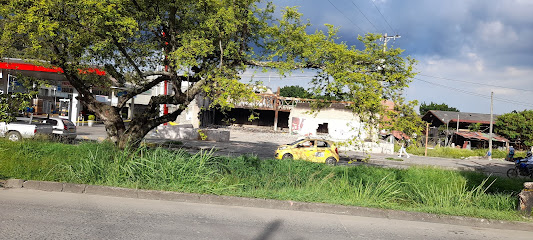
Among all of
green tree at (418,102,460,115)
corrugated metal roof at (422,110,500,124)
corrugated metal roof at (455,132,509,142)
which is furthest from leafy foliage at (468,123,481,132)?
green tree at (418,102,460,115)

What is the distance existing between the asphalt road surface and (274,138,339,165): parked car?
9.68 meters

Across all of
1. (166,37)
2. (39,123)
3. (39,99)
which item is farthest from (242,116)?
(166,37)

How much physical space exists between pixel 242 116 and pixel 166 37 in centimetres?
3507

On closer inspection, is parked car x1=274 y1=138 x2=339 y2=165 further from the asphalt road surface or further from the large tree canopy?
the asphalt road surface

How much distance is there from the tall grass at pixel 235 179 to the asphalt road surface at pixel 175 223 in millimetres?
553

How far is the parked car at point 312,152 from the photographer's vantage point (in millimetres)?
16484

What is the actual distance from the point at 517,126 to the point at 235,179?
42.3 meters

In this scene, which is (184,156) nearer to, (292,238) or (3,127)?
(292,238)

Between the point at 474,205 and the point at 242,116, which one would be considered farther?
the point at 242,116

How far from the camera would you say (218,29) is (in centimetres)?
876

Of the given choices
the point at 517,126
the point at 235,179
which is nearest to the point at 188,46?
the point at 235,179

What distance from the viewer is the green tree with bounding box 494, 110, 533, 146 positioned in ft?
125

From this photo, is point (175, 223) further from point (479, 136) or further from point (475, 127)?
point (475, 127)

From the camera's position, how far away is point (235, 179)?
321 inches
